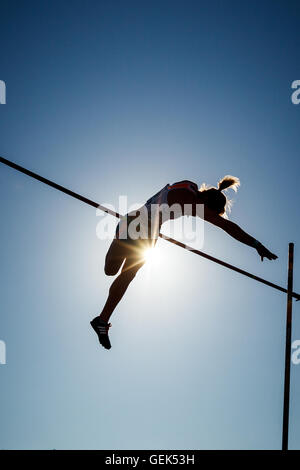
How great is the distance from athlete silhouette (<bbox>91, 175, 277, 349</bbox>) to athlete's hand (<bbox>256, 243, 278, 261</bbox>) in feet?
0.18

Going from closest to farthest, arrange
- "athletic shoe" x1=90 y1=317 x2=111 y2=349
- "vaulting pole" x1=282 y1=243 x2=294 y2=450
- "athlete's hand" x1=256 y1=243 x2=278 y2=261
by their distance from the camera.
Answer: "athletic shoe" x1=90 y1=317 x2=111 y2=349, "athlete's hand" x1=256 y1=243 x2=278 y2=261, "vaulting pole" x1=282 y1=243 x2=294 y2=450

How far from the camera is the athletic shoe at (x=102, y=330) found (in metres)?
3.87

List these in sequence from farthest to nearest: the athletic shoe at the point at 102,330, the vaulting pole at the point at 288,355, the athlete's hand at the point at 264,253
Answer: the vaulting pole at the point at 288,355
the athlete's hand at the point at 264,253
the athletic shoe at the point at 102,330

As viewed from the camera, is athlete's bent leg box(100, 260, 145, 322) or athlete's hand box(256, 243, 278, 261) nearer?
athlete's bent leg box(100, 260, 145, 322)

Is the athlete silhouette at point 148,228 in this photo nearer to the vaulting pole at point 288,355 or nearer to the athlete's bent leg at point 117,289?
the athlete's bent leg at point 117,289

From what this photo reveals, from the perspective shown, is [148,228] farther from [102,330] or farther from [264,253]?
[264,253]

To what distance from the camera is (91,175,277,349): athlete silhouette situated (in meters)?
3.88

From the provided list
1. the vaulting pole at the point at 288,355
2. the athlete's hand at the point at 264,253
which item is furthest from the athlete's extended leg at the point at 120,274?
the vaulting pole at the point at 288,355

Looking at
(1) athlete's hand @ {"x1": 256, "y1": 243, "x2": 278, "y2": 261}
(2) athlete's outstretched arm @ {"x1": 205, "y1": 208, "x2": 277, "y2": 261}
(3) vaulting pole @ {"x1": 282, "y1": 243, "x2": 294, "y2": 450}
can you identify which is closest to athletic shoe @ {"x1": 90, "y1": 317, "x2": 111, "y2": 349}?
(2) athlete's outstretched arm @ {"x1": 205, "y1": 208, "x2": 277, "y2": 261}

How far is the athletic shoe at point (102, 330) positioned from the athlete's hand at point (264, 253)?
5.99ft

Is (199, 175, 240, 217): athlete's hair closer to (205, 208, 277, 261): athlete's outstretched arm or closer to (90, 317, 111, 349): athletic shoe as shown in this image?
(205, 208, 277, 261): athlete's outstretched arm

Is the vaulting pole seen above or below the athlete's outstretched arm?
below
